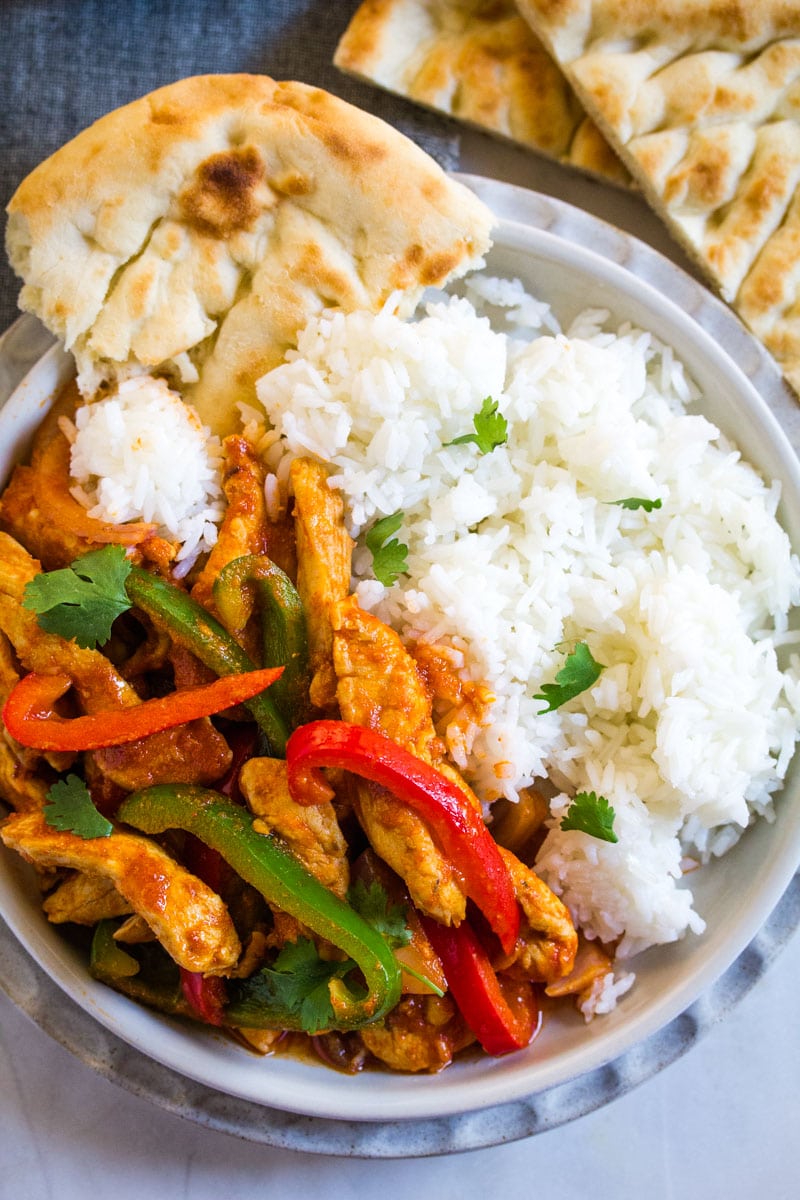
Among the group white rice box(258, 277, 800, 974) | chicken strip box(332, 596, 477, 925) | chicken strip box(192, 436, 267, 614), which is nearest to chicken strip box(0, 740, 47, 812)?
chicken strip box(192, 436, 267, 614)

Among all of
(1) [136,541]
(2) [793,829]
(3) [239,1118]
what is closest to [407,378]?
(1) [136,541]

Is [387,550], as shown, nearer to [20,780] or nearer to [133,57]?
[20,780]

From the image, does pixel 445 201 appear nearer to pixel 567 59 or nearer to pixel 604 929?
pixel 567 59

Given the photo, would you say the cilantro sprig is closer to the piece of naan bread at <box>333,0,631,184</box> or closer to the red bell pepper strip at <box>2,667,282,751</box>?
the red bell pepper strip at <box>2,667,282,751</box>

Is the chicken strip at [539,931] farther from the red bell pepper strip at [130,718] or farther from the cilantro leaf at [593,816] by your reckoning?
the red bell pepper strip at [130,718]

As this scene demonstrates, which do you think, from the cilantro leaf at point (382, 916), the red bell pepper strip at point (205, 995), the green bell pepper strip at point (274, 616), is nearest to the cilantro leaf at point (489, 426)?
the green bell pepper strip at point (274, 616)

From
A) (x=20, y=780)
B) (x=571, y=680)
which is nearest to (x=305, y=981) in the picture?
(x=20, y=780)
